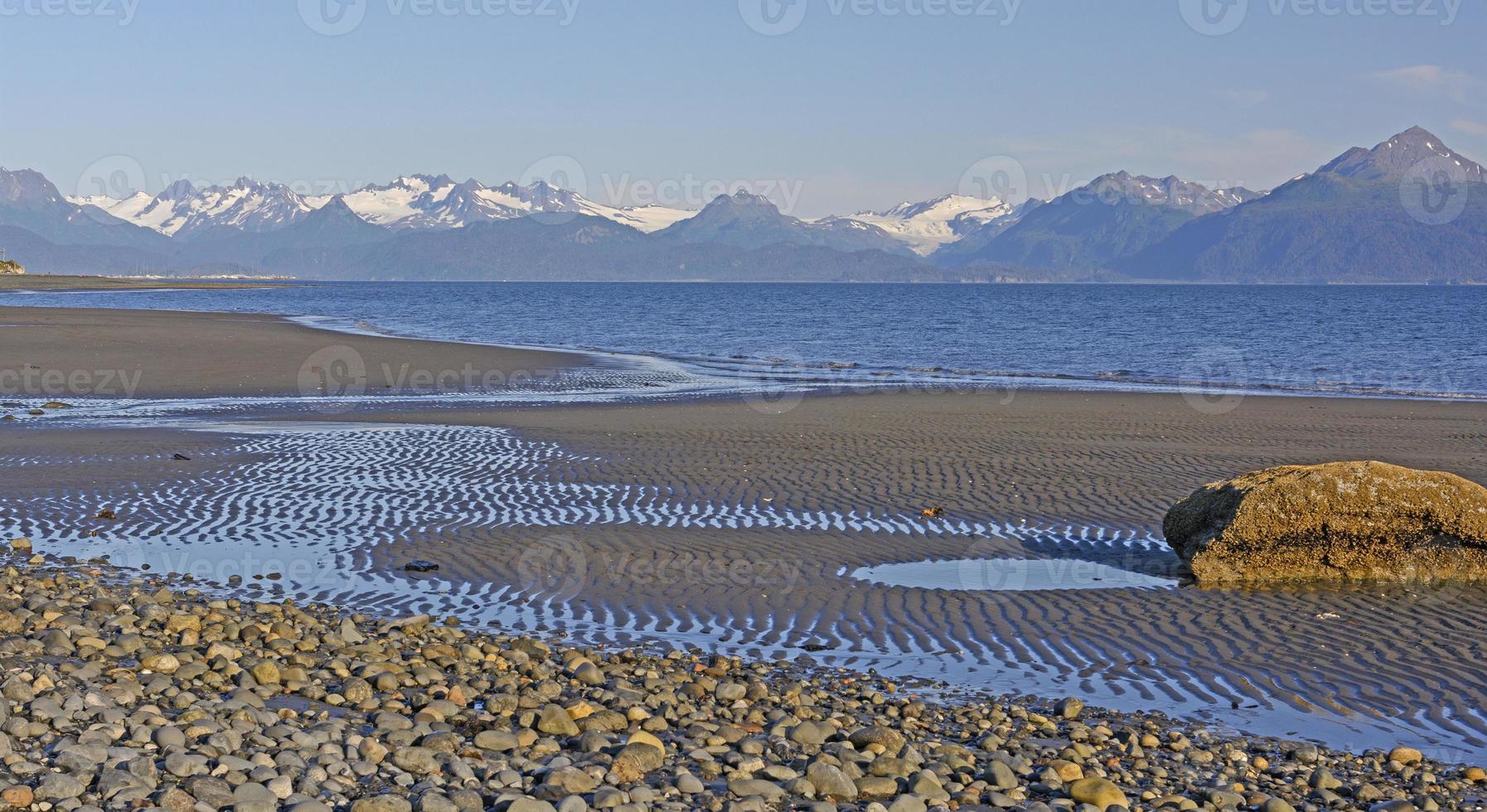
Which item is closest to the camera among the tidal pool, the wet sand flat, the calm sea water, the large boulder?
the tidal pool

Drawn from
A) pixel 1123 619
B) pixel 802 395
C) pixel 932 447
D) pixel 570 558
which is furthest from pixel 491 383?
pixel 1123 619

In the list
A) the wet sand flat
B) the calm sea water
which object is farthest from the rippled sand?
the calm sea water

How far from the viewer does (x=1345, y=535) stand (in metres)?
12.3

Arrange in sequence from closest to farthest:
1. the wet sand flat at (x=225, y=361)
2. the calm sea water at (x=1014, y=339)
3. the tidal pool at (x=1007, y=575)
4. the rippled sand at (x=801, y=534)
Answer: the rippled sand at (x=801, y=534) → the tidal pool at (x=1007, y=575) → the wet sand flat at (x=225, y=361) → the calm sea water at (x=1014, y=339)

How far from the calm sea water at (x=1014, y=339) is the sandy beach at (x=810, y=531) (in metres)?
15.2

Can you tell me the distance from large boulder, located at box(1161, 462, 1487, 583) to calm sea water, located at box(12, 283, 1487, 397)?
84.7ft

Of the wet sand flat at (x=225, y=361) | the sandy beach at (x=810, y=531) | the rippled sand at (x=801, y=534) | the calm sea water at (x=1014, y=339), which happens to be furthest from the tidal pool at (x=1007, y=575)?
the calm sea water at (x=1014, y=339)

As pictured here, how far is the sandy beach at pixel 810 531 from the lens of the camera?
376 inches

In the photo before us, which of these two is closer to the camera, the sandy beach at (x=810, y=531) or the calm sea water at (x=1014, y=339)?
the sandy beach at (x=810, y=531)

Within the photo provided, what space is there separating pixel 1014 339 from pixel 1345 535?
5637cm

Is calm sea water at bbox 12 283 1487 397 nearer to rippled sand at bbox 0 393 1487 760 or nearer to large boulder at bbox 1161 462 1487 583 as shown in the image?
rippled sand at bbox 0 393 1487 760

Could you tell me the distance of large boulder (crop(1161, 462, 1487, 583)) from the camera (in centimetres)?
1225

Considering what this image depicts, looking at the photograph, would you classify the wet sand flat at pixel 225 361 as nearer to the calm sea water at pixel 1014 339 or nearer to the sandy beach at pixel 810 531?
the sandy beach at pixel 810 531

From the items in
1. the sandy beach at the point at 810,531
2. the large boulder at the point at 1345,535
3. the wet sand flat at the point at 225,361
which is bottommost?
the wet sand flat at the point at 225,361
